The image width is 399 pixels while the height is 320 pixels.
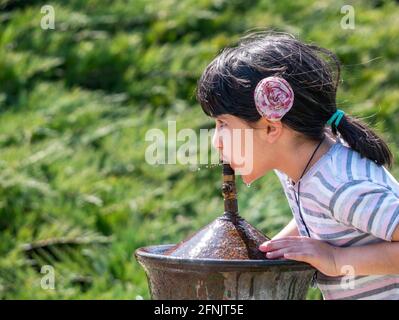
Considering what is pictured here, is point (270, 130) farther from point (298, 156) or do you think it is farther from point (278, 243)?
point (278, 243)

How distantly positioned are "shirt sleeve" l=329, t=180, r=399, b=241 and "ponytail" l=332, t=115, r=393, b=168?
0.58 feet

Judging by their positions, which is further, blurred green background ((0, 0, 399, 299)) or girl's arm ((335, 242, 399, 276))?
blurred green background ((0, 0, 399, 299))

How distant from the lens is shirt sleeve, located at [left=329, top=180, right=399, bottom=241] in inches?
85.0

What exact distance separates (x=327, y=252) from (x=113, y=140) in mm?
2893

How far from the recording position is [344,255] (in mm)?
2203

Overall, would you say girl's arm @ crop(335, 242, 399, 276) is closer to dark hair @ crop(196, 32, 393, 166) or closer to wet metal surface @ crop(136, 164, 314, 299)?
wet metal surface @ crop(136, 164, 314, 299)

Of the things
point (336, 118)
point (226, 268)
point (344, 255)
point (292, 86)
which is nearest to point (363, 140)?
point (336, 118)

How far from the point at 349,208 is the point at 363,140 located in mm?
279

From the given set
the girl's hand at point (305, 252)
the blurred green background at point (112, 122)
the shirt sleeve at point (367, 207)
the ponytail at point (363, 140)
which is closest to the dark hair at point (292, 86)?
the ponytail at point (363, 140)

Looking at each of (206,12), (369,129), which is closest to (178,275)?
(369,129)

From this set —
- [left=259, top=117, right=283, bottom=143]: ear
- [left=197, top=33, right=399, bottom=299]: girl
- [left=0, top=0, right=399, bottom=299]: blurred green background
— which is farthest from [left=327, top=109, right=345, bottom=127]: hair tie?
[left=0, top=0, right=399, bottom=299]: blurred green background

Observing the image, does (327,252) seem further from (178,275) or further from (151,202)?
(151,202)

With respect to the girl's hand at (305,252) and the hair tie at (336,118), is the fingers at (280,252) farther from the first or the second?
the hair tie at (336,118)

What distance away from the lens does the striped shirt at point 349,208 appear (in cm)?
217
